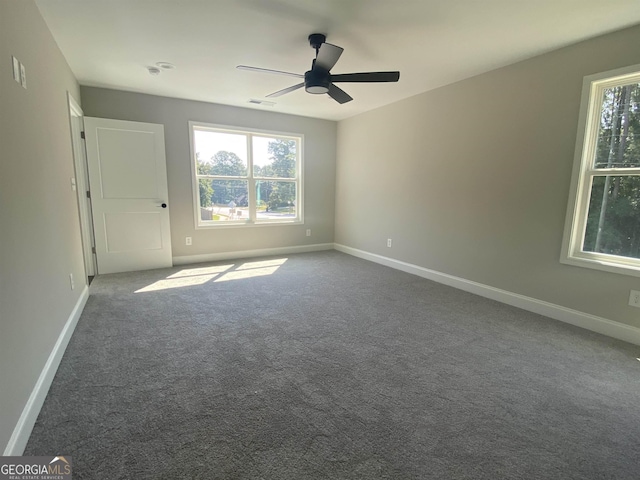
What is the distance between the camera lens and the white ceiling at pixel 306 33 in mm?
2248

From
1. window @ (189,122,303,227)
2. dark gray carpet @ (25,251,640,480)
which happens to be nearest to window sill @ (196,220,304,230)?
window @ (189,122,303,227)

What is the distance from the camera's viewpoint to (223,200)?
5191 mm

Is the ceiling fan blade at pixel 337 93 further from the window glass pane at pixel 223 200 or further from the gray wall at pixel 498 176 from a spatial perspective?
the window glass pane at pixel 223 200

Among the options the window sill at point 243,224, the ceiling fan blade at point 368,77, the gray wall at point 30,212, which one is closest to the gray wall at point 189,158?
the window sill at point 243,224

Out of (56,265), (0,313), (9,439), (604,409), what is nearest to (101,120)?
(56,265)

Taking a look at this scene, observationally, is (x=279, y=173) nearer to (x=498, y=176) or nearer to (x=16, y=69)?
(x=498, y=176)

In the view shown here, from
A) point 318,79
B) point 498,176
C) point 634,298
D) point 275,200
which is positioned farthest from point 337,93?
point 634,298

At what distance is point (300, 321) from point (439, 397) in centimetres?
138

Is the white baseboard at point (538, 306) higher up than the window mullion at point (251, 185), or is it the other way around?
the window mullion at point (251, 185)

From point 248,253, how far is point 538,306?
421 cm

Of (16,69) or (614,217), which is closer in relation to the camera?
(16,69)

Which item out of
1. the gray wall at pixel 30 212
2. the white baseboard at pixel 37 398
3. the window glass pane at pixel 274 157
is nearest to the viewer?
the white baseboard at pixel 37 398

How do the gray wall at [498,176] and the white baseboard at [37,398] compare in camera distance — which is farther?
the gray wall at [498,176]

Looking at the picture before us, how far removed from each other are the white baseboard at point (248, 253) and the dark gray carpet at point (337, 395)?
5.58 feet
